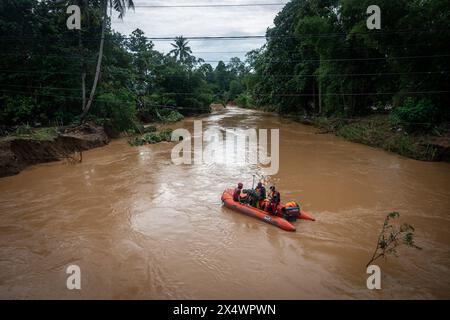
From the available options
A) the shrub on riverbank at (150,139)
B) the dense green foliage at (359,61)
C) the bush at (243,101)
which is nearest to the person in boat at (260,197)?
the dense green foliage at (359,61)

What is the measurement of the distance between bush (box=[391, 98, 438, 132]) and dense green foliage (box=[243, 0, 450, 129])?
0.05 m

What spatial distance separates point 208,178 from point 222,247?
5.93 metres

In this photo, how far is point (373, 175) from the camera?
13711 millimetres

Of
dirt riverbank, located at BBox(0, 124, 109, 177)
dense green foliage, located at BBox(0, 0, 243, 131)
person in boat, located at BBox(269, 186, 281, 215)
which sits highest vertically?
dense green foliage, located at BBox(0, 0, 243, 131)

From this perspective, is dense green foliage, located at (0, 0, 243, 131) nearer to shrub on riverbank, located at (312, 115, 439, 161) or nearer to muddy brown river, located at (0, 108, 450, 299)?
muddy brown river, located at (0, 108, 450, 299)

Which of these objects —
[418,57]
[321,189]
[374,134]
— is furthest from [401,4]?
[321,189]

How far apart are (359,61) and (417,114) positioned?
7360mm

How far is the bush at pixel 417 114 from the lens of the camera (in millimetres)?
15898

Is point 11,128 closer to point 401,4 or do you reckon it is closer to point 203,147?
point 203,147

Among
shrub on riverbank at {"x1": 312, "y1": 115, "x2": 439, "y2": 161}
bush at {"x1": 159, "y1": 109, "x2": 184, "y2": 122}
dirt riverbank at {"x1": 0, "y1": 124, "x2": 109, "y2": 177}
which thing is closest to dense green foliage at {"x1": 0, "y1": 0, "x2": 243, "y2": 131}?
dirt riverbank at {"x1": 0, "y1": 124, "x2": 109, "y2": 177}

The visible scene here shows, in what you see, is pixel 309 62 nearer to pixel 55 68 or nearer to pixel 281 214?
pixel 55 68

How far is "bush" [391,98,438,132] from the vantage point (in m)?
15.9

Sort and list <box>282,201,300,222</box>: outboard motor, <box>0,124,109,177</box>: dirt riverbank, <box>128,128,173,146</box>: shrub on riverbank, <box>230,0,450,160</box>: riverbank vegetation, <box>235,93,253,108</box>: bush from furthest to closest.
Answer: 1. <box>235,93,253,108</box>: bush
2. <box>128,128,173,146</box>: shrub on riverbank
3. <box>230,0,450,160</box>: riverbank vegetation
4. <box>0,124,109,177</box>: dirt riverbank
5. <box>282,201,300,222</box>: outboard motor

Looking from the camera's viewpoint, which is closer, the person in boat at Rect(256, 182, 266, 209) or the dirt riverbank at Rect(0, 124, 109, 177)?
the person in boat at Rect(256, 182, 266, 209)
